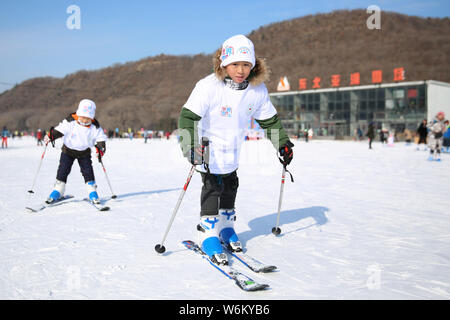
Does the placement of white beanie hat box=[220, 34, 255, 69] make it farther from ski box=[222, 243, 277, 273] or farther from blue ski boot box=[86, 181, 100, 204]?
blue ski boot box=[86, 181, 100, 204]

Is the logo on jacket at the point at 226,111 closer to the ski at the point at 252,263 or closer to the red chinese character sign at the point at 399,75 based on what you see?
the ski at the point at 252,263

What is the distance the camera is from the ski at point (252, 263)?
8.79 ft

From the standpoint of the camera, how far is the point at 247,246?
11.1 ft

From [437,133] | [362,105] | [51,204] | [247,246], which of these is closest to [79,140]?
[51,204]

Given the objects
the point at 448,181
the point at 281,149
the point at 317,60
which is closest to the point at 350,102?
the point at 448,181

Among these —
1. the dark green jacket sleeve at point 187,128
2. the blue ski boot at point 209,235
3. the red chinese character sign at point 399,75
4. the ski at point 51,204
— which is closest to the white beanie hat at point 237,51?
the dark green jacket sleeve at point 187,128

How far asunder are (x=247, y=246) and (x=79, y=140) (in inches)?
119

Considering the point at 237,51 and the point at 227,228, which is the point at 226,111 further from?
the point at 227,228

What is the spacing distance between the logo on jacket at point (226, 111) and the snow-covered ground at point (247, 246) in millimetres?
1203

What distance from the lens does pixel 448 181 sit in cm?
752

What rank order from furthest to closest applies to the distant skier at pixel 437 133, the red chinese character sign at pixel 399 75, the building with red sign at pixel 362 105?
the red chinese character sign at pixel 399 75 < the building with red sign at pixel 362 105 < the distant skier at pixel 437 133


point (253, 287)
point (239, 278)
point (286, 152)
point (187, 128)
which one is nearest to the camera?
point (253, 287)
